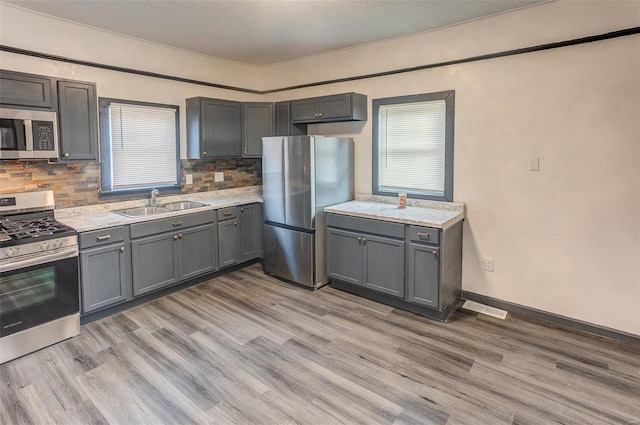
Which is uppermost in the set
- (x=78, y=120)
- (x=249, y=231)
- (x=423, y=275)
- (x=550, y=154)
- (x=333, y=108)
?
(x=333, y=108)

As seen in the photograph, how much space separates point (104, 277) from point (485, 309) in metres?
3.43

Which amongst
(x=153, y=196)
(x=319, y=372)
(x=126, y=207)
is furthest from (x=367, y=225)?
(x=126, y=207)

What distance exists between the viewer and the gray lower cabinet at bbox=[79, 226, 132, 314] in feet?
10.4

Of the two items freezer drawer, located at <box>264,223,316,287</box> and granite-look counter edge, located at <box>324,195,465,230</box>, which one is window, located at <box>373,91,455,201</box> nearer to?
granite-look counter edge, located at <box>324,195,465,230</box>

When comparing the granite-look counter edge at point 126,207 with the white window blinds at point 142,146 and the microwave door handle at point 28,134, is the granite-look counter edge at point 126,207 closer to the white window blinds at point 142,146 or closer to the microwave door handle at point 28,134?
the white window blinds at point 142,146

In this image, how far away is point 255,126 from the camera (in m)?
4.82

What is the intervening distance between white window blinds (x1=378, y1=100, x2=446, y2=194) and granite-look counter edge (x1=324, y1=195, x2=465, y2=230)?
17 centimetres

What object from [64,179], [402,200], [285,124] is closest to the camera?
[64,179]

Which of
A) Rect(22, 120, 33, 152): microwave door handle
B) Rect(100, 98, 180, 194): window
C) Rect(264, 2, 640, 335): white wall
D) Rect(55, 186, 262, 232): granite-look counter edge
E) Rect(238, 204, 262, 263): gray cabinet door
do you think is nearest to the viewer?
Rect(264, 2, 640, 335): white wall

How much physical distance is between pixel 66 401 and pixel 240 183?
3.33 meters

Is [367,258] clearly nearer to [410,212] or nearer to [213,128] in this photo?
[410,212]

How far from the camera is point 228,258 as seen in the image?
4.42m

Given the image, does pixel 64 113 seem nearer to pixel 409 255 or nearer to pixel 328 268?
pixel 328 268

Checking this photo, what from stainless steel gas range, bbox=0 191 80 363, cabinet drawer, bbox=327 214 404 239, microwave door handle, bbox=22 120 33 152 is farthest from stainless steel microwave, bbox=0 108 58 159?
cabinet drawer, bbox=327 214 404 239
